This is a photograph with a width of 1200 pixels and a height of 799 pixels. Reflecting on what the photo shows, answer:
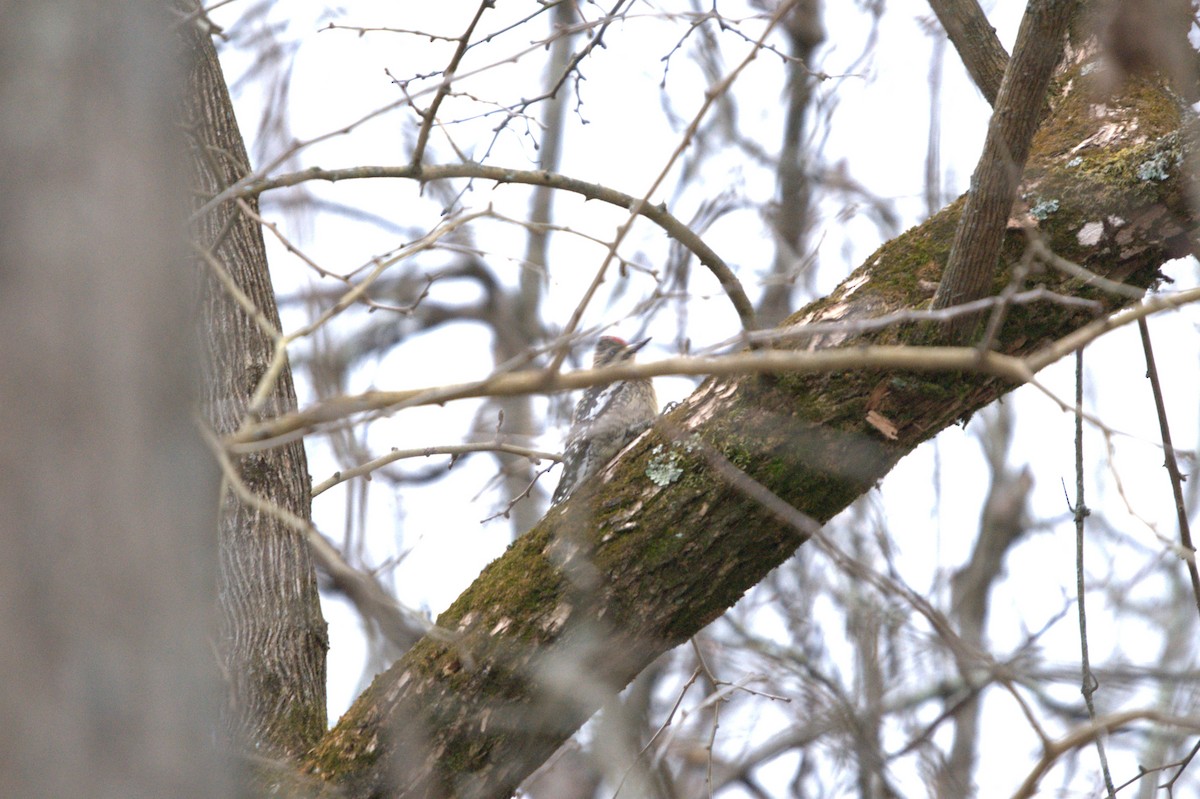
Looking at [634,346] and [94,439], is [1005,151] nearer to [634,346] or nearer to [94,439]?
[94,439]

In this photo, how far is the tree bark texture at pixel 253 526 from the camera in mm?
3115

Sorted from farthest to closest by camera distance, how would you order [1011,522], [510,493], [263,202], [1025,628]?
1. [1011,522]
2. [510,493]
3. [1025,628]
4. [263,202]

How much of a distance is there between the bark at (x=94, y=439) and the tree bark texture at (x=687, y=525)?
1.58 meters

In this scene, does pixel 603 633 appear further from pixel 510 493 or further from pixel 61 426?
pixel 510 493

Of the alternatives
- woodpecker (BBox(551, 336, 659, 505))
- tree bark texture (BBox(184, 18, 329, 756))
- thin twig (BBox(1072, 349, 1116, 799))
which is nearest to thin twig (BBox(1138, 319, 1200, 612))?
thin twig (BBox(1072, 349, 1116, 799))

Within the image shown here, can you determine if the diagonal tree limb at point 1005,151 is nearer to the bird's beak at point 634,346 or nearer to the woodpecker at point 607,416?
the woodpecker at point 607,416

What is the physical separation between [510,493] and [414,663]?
4922mm

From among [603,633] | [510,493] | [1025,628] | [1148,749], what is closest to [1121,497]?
[603,633]

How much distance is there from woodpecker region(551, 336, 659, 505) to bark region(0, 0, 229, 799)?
272 cm

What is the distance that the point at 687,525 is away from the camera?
113 inches

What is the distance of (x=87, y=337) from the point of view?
1.25 meters

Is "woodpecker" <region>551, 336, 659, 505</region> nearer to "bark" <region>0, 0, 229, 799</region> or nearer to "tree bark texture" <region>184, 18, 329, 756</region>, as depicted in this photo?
"tree bark texture" <region>184, 18, 329, 756</region>

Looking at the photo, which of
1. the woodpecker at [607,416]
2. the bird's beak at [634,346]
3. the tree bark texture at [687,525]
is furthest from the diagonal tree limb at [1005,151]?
the bird's beak at [634,346]

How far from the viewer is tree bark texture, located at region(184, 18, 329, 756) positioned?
3.12m
